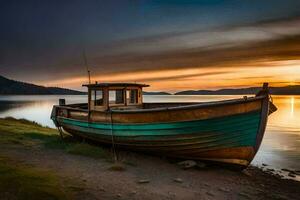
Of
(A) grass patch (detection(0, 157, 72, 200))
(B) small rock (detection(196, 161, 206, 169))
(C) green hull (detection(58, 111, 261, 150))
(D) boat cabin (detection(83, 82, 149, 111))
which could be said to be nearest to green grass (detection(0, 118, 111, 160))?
(C) green hull (detection(58, 111, 261, 150))

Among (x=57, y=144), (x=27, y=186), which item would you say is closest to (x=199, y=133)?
(x=27, y=186)

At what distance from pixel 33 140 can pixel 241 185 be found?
10.7m

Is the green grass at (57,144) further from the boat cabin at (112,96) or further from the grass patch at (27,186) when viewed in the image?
the grass patch at (27,186)

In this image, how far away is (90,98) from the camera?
46.8 feet

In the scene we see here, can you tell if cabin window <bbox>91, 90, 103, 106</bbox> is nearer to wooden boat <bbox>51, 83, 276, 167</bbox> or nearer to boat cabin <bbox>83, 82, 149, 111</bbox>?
boat cabin <bbox>83, 82, 149, 111</bbox>

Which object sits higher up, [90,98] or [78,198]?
[90,98]

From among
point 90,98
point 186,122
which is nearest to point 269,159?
point 186,122

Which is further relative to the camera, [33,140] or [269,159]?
[269,159]

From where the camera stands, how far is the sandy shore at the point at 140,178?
8078 millimetres

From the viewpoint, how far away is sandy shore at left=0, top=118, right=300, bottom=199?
26.5ft

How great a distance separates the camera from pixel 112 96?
46.9 feet

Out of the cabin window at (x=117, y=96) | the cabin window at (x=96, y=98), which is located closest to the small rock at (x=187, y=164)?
the cabin window at (x=117, y=96)

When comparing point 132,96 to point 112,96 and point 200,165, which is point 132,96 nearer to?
point 112,96

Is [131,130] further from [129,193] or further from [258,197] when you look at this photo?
[258,197]
